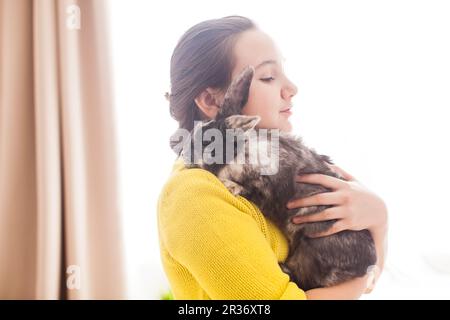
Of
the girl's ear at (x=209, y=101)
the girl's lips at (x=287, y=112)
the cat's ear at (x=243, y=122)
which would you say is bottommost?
the cat's ear at (x=243, y=122)

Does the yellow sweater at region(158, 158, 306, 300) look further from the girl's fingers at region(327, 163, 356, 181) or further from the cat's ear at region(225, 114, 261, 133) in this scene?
the girl's fingers at region(327, 163, 356, 181)

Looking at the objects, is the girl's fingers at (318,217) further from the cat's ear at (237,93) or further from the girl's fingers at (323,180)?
the cat's ear at (237,93)

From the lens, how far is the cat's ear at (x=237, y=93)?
1242 millimetres

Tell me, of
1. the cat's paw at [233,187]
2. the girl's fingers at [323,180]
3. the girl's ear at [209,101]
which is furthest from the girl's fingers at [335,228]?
the girl's ear at [209,101]

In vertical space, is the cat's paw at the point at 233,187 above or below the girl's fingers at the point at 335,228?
above

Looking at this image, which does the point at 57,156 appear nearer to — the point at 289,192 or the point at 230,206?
the point at 230,206

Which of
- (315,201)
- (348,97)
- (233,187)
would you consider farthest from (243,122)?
(348,97)

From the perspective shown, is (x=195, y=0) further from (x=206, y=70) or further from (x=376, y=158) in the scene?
(x=376, y=158)

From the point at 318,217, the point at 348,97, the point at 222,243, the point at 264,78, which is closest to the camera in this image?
the point at 222,243

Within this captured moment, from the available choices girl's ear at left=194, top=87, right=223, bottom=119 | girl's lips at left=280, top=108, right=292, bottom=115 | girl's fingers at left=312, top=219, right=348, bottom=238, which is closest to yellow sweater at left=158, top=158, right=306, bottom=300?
girl's fingers at left=312, top=219, right=348, bottom=238

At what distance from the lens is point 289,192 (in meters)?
1.21

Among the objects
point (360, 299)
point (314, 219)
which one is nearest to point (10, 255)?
point (314, 219)

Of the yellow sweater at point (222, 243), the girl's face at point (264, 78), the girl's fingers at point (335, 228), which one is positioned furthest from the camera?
the girl's face at point (264, 78)

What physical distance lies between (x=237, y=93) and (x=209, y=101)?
12 cm
